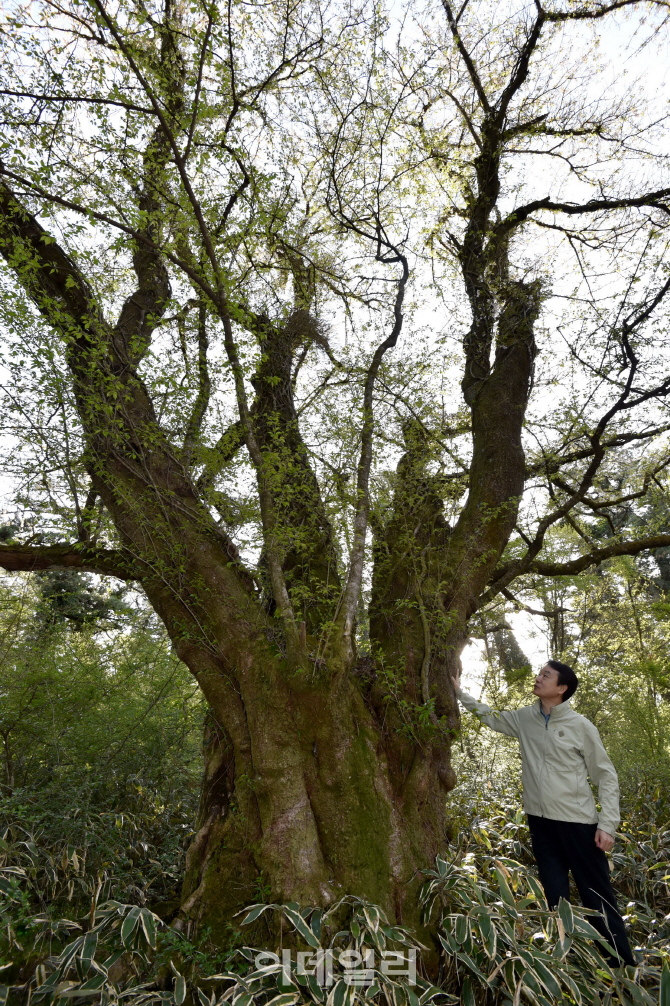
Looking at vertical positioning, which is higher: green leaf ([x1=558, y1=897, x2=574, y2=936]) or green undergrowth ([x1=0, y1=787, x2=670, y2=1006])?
green leaf ([x1=558, y1=897, x2=574, y2=936])

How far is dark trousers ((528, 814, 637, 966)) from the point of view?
8.38 ft

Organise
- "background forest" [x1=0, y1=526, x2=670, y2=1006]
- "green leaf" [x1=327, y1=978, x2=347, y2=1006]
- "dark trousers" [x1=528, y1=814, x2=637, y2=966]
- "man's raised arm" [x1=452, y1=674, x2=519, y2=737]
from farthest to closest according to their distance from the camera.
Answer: "man's raised arm" [x1=452, y1=674, x2=519, y2=737] < "dark trousers" [x1=528, y1=814, x2=637, y2=966] < "background forest" [x1=0, y1=526, x2=670, y2=1006] < "green leaf" [x1=327, y1=978, x2=347, y2=1006]

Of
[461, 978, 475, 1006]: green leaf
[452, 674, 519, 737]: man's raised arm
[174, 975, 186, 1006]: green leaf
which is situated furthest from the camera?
[452, 674, 519, 737]: man's raised arm

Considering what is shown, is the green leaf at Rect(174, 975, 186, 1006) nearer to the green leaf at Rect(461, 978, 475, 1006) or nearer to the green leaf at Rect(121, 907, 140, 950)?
the green leaf at Rect(121, 907, 140, 950)

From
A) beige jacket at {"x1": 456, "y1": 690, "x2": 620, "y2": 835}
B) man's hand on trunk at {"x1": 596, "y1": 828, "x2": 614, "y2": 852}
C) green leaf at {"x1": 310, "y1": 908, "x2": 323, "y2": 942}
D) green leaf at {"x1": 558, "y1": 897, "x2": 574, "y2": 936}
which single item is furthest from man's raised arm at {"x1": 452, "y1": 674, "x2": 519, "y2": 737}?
green leaf at {"x1": 310, "y1": 908, "x2": 323, "y2": 942}

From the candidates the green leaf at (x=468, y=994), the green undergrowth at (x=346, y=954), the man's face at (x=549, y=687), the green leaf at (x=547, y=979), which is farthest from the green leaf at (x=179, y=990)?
the man's face at (x=549, y=687)

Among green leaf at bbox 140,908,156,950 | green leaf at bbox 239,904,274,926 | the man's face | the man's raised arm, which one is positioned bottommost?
green leaf at bbox 140,908,156,950

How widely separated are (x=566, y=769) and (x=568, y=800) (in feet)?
0.49

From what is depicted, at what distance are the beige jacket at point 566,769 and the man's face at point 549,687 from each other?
7 centimetres

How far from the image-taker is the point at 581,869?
2.72m

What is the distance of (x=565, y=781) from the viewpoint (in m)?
2.81

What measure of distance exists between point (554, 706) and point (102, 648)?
4877 mm

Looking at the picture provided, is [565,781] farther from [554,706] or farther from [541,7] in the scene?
[541,7]

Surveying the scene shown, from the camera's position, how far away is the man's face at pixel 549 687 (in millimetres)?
2967
